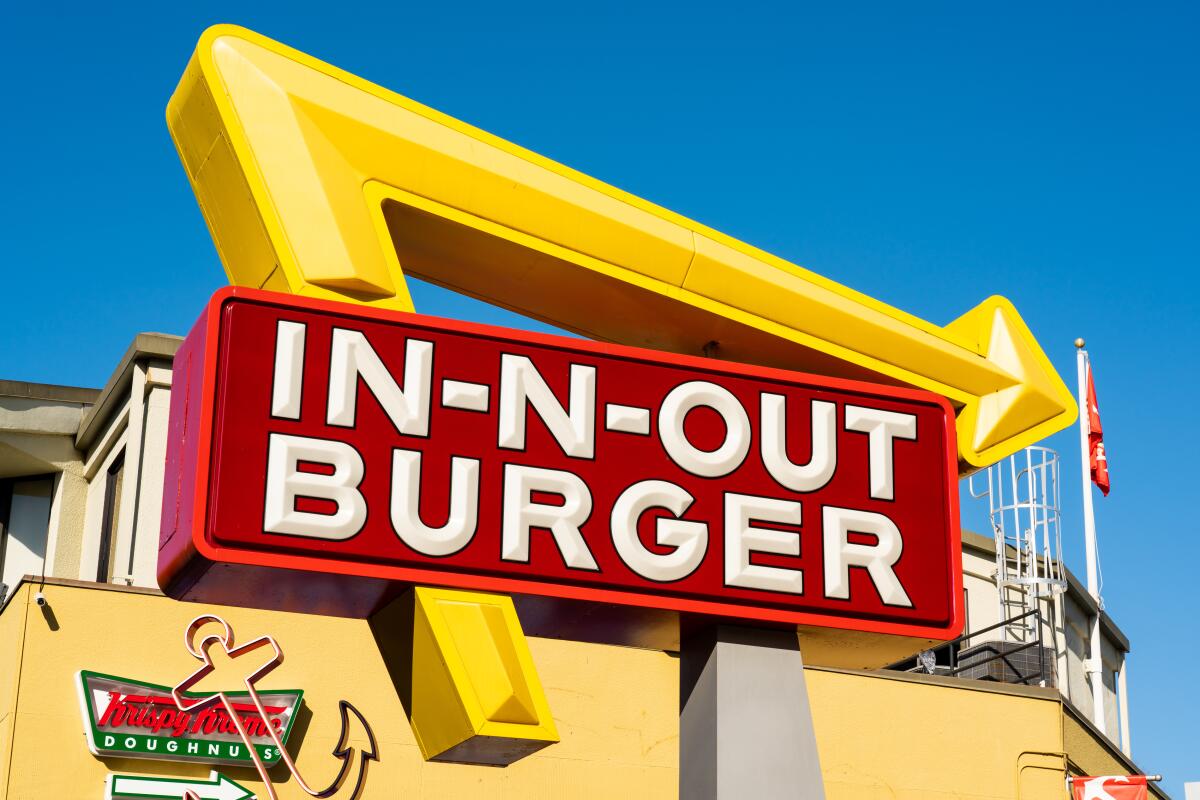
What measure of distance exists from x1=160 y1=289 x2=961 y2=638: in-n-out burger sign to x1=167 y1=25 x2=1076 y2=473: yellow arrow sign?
1.62 ft

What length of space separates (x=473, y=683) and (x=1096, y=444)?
696 inches

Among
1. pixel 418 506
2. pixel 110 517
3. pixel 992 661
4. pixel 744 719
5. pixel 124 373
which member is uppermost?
pixel 124 373

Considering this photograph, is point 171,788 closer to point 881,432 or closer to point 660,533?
point 660,533

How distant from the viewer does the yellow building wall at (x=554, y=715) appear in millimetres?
16500

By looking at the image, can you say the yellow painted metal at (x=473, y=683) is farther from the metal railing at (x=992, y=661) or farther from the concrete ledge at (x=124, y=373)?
the metal railing at (x=992, y=661)

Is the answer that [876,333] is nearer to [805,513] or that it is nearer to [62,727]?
[805,513]

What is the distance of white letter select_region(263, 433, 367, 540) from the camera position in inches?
331

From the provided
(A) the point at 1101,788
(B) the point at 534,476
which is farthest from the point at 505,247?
(A) the point at 1101,788

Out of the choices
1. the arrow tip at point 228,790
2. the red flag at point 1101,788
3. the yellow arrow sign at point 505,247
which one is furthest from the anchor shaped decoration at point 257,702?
the red flag at point 1101,788

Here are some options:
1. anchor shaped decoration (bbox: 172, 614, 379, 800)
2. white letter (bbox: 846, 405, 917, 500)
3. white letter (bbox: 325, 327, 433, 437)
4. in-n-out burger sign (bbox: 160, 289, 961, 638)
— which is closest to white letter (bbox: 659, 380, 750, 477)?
in-n-out burger sign (bbox: 160, 289, 961, 638)

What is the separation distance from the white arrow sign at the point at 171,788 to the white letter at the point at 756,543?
8927 mm

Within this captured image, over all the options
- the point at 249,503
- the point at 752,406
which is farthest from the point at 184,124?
the point at 752,406

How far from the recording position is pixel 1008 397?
1059 cm

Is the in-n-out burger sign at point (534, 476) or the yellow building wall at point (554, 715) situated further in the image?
the yellow building wall at point (554, 715)
